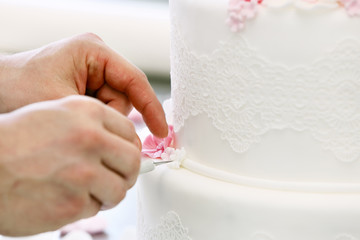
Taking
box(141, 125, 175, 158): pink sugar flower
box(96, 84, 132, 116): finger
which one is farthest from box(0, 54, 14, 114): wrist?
box(141, 125, 175, 158): pink sugar flower

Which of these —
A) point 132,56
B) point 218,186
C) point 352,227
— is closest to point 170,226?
point 218,186

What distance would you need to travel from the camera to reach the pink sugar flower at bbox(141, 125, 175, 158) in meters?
1.50

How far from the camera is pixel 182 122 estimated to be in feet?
4.66

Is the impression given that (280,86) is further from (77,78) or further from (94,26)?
(94,26)

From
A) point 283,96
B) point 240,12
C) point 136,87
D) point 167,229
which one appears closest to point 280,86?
point 283,96

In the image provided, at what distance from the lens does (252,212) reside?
50.1 inches

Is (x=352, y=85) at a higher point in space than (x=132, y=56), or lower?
higher

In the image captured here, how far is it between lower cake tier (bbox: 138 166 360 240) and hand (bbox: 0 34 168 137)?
0.57 feet

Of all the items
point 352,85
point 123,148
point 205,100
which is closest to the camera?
point 123,148

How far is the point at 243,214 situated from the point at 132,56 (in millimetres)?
2852

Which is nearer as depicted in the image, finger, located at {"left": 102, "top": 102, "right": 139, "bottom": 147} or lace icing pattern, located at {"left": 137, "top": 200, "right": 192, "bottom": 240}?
finger, located at {"left": 102, "top": 102, "right": 139, "bottom": 147}

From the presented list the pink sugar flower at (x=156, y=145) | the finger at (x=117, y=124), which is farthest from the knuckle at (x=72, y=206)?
the pink sugar flower at (x=156, y=145)

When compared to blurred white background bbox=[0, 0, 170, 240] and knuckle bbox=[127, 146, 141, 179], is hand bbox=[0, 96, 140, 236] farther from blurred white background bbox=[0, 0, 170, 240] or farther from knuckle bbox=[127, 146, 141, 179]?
blurred white background bbox=[0, 0, 170, 240]

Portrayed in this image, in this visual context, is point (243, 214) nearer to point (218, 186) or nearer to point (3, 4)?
point (218, 186)
